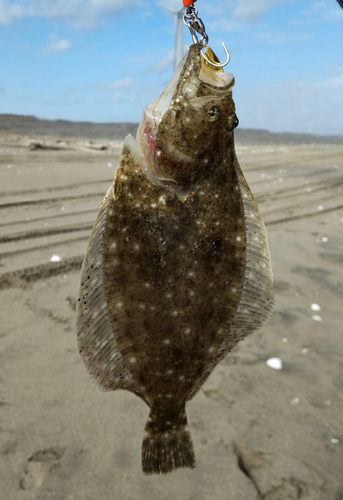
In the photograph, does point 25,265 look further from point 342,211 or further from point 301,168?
point 301,168

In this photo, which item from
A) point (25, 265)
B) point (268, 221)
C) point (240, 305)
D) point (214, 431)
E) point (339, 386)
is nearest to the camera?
point (240, 305)

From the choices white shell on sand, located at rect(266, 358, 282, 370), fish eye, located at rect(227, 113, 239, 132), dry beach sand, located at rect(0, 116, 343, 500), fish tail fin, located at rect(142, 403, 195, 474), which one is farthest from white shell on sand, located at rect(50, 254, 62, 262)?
fish eye, located at rect(227, 113, 239, 132)

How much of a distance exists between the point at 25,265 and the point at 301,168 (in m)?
10.5

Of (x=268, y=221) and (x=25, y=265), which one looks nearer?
(x=25, y=265)

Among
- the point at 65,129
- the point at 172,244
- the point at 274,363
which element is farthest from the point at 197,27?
the point at 65,129

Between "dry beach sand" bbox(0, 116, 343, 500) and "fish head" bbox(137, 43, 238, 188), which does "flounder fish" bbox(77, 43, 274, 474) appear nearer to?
"fish head" bbox(137, 43, 238, 188)

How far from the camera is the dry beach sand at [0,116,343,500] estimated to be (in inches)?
121

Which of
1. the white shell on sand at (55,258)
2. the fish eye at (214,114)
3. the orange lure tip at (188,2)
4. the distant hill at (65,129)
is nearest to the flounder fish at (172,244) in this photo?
the fish eye at (214,114)

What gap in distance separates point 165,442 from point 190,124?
1.22 meters

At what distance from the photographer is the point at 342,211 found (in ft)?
31.8

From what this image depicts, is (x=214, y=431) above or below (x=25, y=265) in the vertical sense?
below

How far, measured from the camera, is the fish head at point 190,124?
154cm

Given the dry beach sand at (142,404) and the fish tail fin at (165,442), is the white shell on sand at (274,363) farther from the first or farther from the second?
the fish tail fin at (165,442)

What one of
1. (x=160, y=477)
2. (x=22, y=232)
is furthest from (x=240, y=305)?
(x=22, y=232)
